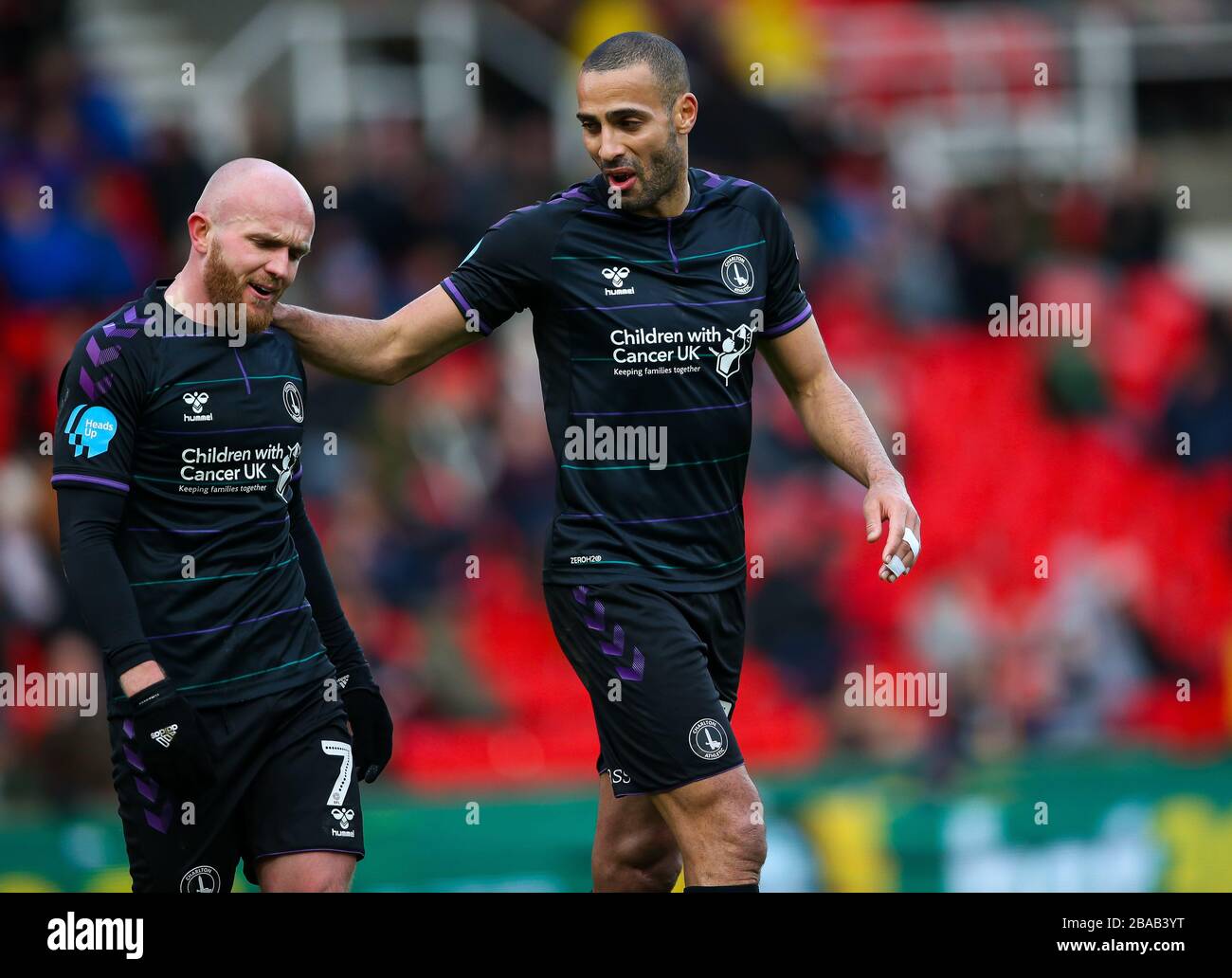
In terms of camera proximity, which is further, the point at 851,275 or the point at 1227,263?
the point at 1227,263

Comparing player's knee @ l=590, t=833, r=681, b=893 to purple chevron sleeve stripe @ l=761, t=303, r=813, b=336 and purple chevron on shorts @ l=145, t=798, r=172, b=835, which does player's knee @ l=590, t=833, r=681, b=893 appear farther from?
purple chevron sleeve stripe @ l=761, t=303, r=813, b=336

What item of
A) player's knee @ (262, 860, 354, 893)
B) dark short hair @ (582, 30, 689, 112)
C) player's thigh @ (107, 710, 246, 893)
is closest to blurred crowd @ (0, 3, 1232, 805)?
player's thigh @ (107, 710, 246, 893)

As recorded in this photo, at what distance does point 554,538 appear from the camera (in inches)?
217

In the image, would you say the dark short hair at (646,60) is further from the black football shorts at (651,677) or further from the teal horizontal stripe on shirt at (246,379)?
the black football shorts at (651,677)

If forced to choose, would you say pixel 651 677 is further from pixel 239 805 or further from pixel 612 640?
pixel 239 805

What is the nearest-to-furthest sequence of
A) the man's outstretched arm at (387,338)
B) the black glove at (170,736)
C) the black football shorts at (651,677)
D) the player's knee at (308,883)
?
the black glove at (170,736), the player's knee at (308,883), the black football shorts at (651,677), the man's outstretched arm at (387,338)

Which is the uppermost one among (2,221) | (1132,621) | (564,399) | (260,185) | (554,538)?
(2,221)

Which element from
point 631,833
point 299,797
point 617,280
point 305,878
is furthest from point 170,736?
point 617,280

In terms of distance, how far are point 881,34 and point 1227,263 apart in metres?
3.59

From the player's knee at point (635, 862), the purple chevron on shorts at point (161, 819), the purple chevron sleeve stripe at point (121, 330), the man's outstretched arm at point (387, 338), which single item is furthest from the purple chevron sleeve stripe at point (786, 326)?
the purple chevron on shorts at point (161, 819)

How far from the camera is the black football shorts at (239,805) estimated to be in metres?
5.13

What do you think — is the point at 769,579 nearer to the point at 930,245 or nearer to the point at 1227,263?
the point at 930,245

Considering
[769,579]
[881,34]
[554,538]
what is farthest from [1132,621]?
[554,538]

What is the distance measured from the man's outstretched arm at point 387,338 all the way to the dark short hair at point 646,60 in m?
0.81
